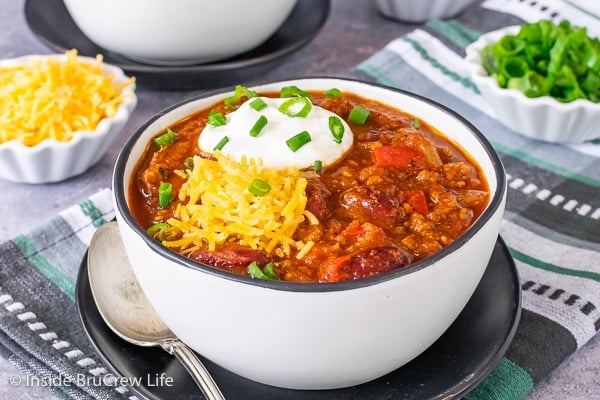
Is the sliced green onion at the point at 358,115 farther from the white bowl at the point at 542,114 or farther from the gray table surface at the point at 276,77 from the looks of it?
the white bowl at the point at 542,114

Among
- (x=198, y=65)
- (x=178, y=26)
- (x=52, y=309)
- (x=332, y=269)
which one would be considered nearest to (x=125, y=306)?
(x=52, y=309)

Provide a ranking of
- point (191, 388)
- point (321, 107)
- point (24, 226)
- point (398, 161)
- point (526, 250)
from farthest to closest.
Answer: point (24, 226) < point (526, 250) < point (321, 107) < point (398, 161) < point (191, 388)

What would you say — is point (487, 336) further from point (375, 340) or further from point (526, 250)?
point (526, 250)

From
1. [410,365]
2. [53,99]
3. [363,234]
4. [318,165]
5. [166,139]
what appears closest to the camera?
[363,234]

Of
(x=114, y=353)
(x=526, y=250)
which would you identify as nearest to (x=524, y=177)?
(x=526, y=250)

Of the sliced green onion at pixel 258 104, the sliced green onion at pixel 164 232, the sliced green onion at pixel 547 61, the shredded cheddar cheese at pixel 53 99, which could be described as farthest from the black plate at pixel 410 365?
the sliced green onion at pixel 547 61

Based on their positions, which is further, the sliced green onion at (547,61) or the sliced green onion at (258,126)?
the sliced green onion at (547,61)

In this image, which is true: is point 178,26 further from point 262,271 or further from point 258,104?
point 262,271
